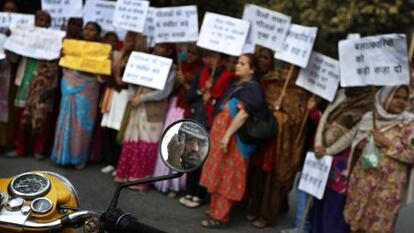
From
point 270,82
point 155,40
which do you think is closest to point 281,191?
point 270,82

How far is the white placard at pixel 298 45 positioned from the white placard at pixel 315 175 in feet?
2.67

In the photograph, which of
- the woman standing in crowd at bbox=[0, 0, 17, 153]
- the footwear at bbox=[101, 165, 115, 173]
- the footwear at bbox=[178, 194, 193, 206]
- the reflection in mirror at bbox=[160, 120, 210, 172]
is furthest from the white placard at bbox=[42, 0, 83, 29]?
the reflection in mirror at bbox=[160, 120, 210, 172]

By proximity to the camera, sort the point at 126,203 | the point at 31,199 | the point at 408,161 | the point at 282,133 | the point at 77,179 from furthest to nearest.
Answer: the point at 77,179
the point at 126,203
the point at 282,133
the point at 408,161
the point at 31,199

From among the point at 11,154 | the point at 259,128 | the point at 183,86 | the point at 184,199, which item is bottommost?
the point at 11,154

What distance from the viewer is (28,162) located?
19.5 feet

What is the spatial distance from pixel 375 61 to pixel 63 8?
3.46m

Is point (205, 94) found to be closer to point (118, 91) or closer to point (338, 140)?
point (118, 91)

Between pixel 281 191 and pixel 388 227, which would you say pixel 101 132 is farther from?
pixel 388 227

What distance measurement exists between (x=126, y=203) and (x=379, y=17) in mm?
7940

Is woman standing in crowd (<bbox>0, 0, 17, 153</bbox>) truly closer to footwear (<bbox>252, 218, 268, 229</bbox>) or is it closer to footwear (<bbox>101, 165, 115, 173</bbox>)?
footwear (<bbox>101, 165, 115, 173</bbox>)

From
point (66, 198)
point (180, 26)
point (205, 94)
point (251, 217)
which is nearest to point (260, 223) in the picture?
point (251, 217)

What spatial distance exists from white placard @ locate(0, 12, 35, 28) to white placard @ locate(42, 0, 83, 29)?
211 millimetres

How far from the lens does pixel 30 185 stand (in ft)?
6.15

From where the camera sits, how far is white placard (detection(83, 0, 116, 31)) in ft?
19.4
